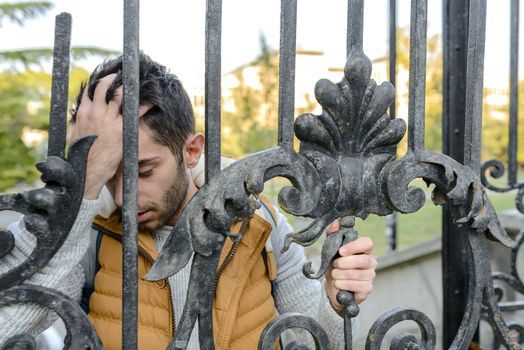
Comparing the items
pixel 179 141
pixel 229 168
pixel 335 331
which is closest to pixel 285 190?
pixel 229 168

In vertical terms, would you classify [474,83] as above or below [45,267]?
above

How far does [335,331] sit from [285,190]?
26.7 inches

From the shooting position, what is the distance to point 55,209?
3.19 feet

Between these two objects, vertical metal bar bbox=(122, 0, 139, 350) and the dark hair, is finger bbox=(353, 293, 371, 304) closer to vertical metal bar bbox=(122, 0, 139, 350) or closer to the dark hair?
vertical metal bar bbox=(122, 0, 139, 350)

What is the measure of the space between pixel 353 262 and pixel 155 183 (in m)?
0.72

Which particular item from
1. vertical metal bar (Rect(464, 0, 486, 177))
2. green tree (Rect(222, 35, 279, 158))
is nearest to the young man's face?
vertical metal bar (Rect(464, 0, 486, 177))

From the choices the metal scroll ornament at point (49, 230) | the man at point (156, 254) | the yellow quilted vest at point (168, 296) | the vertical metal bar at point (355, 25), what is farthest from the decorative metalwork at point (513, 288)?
the metal scroll ornament at point (49, 230)

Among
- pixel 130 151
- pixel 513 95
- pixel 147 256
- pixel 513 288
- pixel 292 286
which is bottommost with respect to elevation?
pixel 513 288

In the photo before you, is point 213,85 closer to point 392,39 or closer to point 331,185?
point 331,185

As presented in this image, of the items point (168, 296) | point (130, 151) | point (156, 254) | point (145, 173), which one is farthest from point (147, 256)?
point (130, 151)

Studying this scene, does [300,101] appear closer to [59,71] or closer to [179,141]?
[179,141]

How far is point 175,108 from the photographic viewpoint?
1725mm

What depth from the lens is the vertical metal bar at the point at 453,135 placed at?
242 centimetres

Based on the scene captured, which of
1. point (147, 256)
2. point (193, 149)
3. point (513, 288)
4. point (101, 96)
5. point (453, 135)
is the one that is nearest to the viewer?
point (101, 96)
